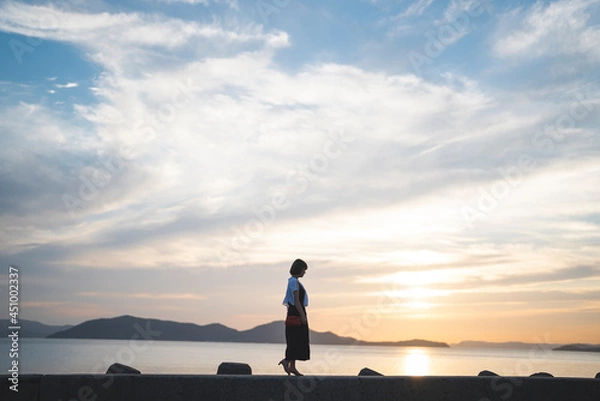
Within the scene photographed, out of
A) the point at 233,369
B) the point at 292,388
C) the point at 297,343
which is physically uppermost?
the point at 297,343

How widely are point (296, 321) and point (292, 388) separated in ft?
5.77

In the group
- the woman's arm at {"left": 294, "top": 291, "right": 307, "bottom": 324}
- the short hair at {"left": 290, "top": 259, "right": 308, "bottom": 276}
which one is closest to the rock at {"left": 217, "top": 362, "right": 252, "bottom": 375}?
the woman's arm at {"left": 294, "top": 291, "right": 307, "bottom": 324}

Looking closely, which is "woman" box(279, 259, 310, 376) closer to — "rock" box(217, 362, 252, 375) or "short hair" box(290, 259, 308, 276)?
"short hair" box(290, 259, 308, 276)

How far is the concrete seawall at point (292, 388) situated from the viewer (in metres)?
6.81

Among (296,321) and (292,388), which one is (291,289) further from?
(292,388)

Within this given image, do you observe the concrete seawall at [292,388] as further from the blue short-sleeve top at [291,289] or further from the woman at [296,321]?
the blue short-sleeve top at [291,289]

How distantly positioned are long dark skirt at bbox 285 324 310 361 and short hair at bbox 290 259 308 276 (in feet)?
2.63

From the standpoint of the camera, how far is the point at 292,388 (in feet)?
24.5

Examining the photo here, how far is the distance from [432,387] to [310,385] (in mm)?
1733

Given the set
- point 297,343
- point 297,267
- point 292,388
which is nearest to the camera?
point 292,388

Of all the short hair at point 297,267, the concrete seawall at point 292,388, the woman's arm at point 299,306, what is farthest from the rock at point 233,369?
the short hair at point 297,267

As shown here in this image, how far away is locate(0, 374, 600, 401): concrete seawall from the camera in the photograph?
6812 millimetres

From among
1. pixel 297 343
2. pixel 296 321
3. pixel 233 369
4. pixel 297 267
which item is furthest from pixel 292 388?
pixel 297 267

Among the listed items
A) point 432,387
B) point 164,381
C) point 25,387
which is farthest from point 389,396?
point 25,387
